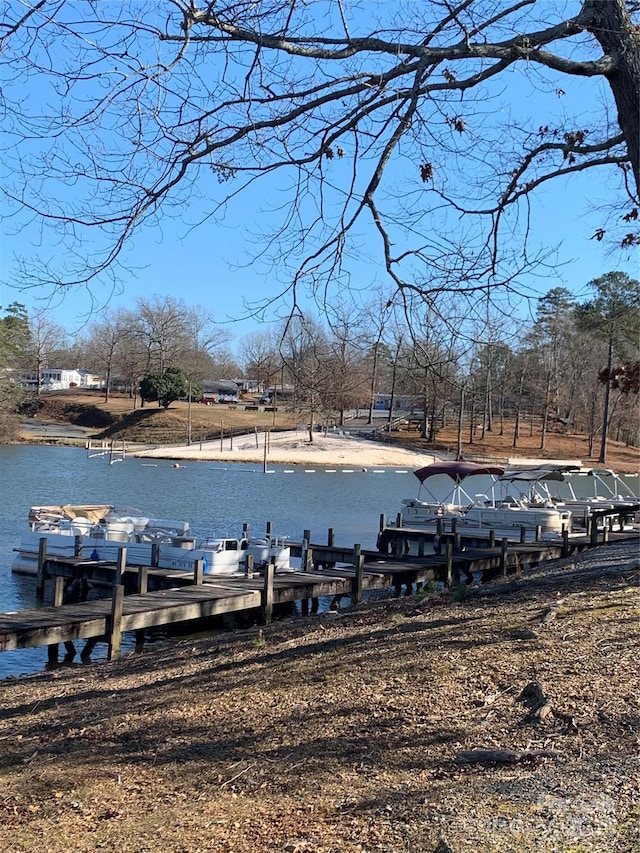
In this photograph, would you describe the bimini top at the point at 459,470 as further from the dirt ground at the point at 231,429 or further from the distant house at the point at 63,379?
the distant house at the point at 63,379

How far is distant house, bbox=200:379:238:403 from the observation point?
350 ft

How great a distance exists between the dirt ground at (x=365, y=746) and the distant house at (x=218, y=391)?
96.6 metres

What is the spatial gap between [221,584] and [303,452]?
172 feet

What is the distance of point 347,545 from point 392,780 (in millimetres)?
25088

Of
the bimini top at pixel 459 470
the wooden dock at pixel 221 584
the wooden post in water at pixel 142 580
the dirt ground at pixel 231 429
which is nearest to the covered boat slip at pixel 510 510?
the bimini top at pixel 459 470

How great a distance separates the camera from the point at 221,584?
62.6ft

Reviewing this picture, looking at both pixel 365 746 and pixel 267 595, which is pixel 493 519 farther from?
pixel 365 746

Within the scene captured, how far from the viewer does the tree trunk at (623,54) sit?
6.80 metres

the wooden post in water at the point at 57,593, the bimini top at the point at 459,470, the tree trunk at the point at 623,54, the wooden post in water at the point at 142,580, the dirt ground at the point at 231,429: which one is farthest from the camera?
the dirt ground at the point at 231,429

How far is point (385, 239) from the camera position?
729 cm

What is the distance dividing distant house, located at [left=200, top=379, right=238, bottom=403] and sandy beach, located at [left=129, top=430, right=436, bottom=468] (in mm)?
30136

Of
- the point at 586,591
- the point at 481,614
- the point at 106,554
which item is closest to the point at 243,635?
the point at 481,614

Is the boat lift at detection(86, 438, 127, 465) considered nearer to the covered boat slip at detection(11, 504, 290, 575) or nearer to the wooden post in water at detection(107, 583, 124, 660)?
the covered boat slip at detection(11, 504, 290, 575)

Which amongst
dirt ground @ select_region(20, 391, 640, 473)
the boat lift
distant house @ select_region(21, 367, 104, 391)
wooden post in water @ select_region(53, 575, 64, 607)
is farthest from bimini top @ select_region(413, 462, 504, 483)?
distant house @ select_region(21, 367, 104, 391)
